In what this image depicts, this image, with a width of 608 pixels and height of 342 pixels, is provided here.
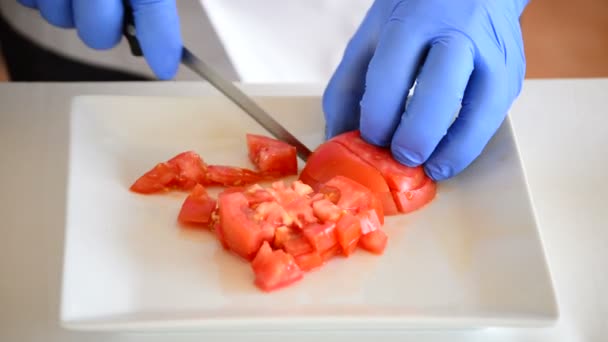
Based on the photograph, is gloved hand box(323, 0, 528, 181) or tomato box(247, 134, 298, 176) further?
tomato box(247, 134, 298, 176)

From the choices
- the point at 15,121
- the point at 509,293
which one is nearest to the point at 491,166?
the point at 509,293

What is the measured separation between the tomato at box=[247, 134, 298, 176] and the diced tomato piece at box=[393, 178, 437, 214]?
178mm

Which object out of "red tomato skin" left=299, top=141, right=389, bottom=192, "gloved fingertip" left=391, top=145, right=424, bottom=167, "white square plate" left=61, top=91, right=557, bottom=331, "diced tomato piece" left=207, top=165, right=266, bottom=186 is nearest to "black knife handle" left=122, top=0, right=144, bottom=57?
"white square plate" left=61, top=91, right=557, bottom=331

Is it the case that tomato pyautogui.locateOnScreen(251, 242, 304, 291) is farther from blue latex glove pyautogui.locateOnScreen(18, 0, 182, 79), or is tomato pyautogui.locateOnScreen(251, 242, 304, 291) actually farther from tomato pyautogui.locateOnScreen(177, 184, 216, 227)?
blue latex glove pyautogui.locateOnScreen(18, 0, 182, 79)

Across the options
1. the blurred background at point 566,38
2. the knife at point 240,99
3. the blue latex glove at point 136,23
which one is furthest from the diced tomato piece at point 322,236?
the blurred background at point 566,38

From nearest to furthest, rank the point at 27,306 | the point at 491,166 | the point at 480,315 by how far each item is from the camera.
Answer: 1. the point at 480,315
2. the point at 27,306
3. the point at 491,166

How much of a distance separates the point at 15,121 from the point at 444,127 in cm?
77

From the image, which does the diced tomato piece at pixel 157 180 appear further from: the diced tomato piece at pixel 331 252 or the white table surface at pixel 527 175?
the diced tomato piece at pixel 331 252

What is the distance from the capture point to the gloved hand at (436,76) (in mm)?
1052

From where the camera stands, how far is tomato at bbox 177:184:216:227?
41.9 inches

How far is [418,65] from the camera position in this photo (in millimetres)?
1082

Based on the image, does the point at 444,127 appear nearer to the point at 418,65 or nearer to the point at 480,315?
the point at 418,65

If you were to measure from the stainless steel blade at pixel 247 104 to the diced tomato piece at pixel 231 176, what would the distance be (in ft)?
0.27

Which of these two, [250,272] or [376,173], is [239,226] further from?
[376,173]
